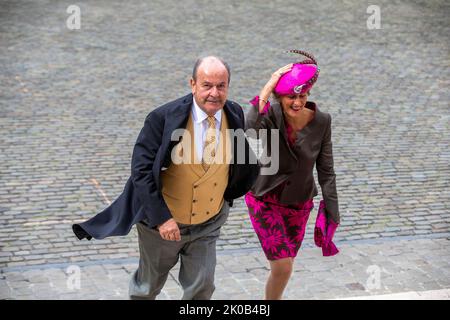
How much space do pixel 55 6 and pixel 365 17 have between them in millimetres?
6801

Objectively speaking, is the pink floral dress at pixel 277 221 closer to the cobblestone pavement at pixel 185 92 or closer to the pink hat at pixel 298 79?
the pink hat at pixel 298 79

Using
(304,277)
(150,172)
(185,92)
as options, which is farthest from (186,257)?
(185,92)

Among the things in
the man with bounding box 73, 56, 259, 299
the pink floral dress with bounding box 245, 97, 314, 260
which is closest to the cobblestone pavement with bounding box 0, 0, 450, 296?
the pink floral dress with bounding box 245, 97, 314, 260

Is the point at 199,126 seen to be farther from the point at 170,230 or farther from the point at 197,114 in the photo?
the point at 170,230

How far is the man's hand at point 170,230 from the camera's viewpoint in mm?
4745

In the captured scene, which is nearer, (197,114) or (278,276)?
(197,114)

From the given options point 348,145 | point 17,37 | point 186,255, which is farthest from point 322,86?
point 186,255

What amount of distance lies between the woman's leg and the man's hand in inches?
44.0

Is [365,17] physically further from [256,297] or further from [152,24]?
[256,297]

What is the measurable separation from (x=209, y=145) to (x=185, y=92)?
24.7 feet

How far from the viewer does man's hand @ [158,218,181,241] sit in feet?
15.6

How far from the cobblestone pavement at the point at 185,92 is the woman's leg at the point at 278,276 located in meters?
1.58

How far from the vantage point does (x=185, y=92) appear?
12.4m

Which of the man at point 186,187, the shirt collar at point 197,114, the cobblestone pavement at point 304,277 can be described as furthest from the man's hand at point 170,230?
the cobblestone pavement at point 304,277
